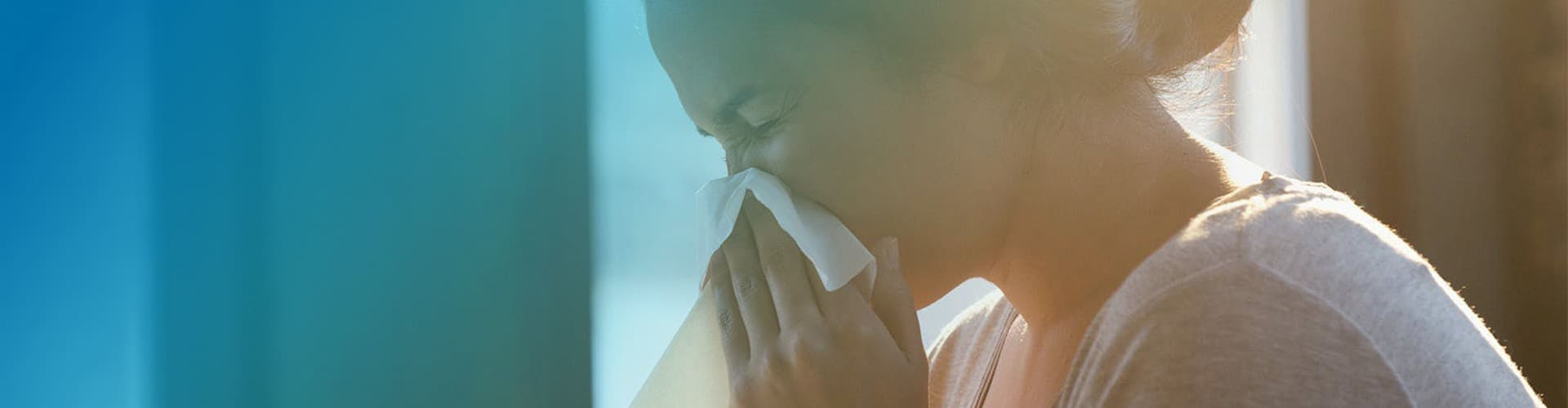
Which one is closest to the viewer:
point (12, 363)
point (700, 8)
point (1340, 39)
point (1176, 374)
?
point (12, 363)

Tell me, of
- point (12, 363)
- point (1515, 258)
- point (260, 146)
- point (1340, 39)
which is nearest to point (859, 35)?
point (260, 146)

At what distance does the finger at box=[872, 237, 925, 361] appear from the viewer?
2.45 feet

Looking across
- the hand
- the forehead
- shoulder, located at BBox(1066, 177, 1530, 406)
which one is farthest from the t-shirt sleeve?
the forehead

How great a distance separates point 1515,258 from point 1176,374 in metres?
1.01

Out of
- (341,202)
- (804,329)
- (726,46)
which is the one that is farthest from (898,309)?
(341,202)

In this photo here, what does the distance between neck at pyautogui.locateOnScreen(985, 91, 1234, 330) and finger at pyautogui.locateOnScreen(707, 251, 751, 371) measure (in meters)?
0.17

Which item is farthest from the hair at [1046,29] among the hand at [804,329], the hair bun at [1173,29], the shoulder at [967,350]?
the shoulder at [967,350]

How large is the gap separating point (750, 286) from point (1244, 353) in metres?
0.28

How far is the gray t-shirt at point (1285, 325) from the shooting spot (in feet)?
1.94

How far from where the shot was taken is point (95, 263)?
46 cm

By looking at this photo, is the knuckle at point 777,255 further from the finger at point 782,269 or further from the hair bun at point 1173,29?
the hair bun at point 1173,29

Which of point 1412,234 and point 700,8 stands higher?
point 700,8

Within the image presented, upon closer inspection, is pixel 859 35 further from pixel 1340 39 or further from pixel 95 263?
pixel 1340 39

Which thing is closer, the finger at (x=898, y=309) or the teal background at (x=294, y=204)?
the teal background at (x=294, y=204)
